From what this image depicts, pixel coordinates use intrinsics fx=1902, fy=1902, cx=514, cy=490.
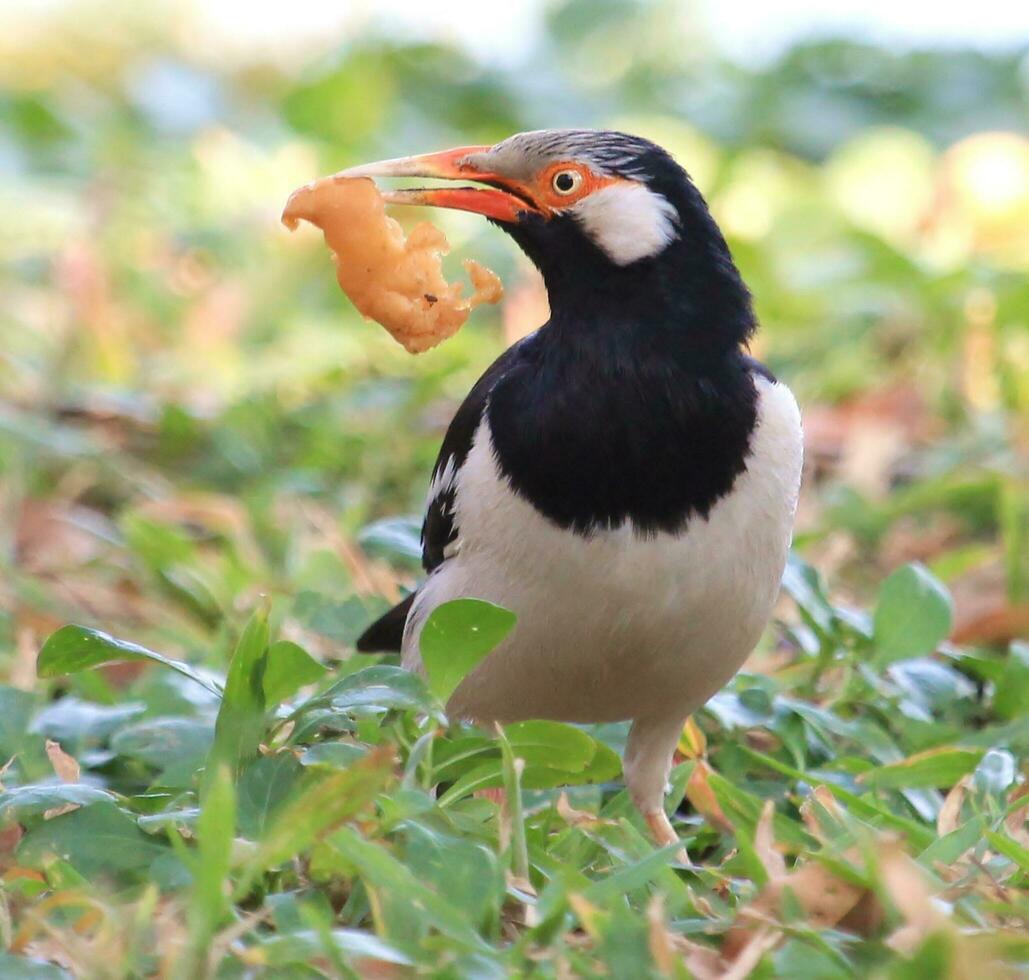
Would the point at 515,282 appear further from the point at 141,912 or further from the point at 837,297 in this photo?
the point at 141,912

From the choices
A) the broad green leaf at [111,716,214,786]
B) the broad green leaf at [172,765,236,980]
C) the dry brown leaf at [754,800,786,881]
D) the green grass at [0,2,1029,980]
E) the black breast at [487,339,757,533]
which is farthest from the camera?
the broad green leaf at [111,716,214,786]

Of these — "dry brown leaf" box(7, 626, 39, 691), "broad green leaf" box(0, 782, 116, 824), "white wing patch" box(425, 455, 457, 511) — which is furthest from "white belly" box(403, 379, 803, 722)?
"dry brown leaf" box(7, 626, 39, 691)

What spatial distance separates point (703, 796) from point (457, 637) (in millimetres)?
798

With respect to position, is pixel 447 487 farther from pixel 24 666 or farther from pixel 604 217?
pixel 24 666

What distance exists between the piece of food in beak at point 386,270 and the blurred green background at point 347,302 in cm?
53

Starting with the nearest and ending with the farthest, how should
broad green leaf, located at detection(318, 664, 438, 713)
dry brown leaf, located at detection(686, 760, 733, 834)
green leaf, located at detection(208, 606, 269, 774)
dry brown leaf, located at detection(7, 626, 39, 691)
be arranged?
broad green leaf, located at detection(318, 664, 438, 713) < green leaf, located at detection(208, 606, 269, 774) < dry brown leaf, located at detection(686, 760, 733, 834) < dry brown leaf, located at detection(7, 626, 39, 691)

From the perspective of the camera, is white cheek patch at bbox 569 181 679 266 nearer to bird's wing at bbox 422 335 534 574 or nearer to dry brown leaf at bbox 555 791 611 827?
bird's wing at bbox 422 335 534 574

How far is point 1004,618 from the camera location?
16.1ft

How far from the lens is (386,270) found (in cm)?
378

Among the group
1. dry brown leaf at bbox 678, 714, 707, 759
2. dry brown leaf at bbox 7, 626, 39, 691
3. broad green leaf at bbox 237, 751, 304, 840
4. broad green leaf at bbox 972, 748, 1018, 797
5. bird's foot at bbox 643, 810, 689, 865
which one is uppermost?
broad green leaf at bbox 237, 751, 304, 840

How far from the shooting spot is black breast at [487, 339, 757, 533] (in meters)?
3.34

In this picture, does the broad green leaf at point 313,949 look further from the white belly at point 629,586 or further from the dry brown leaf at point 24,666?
the dry brown leaf at point 24,666

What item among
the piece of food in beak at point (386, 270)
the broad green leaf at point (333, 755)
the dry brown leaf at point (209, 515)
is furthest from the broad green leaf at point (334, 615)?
the broad green leaf at point (333, 755)

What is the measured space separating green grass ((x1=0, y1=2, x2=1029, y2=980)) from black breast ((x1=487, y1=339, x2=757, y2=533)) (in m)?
0.40
